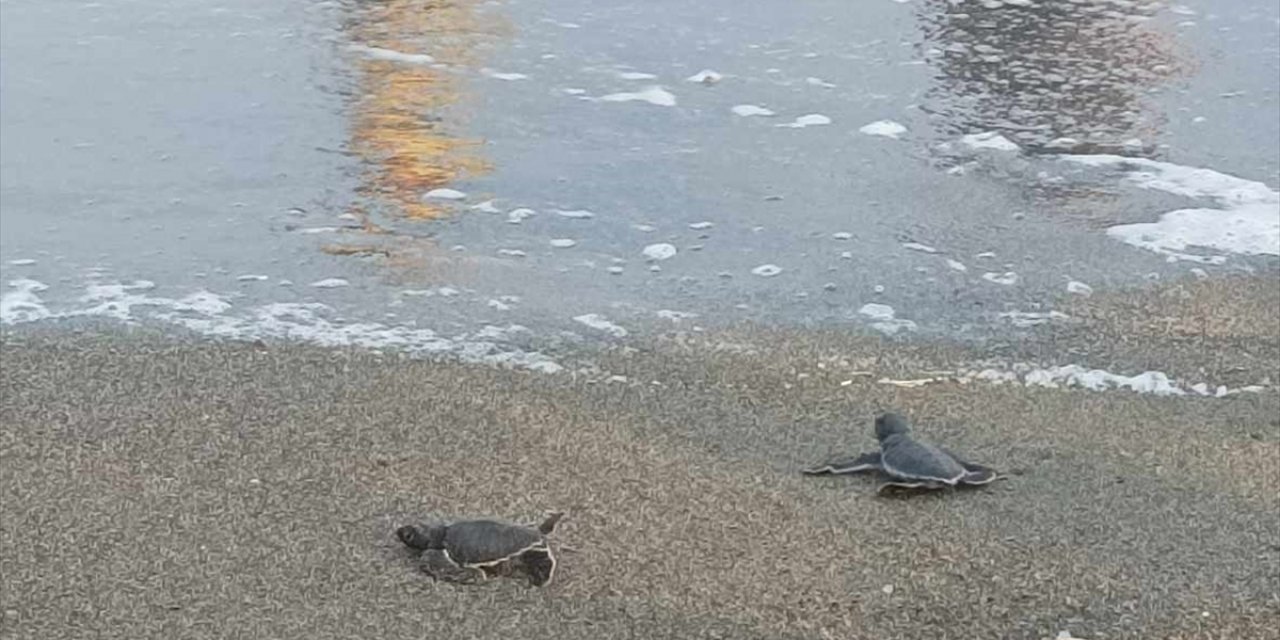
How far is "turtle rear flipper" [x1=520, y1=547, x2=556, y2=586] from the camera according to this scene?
10.4 feet

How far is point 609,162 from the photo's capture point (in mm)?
5832

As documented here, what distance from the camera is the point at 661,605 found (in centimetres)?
314

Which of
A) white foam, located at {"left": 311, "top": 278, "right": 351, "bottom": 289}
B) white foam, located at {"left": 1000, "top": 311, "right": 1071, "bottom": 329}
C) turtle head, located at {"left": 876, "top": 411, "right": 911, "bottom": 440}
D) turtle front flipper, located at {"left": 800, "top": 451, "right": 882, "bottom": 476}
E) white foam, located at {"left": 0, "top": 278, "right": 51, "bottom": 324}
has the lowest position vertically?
white foam, located at {"left": 1000, "top": 311, "right": 1071, "bottom": 329}

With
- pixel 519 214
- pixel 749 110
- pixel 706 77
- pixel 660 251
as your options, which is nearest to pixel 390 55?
Result: pixel 706 77

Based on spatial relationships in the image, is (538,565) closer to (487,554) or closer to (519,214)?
(487,554)

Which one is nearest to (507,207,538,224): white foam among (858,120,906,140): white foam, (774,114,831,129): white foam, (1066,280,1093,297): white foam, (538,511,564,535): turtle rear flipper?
(774,114,831,129): white foam

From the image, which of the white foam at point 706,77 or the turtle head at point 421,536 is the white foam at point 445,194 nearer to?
the white foam at point 706,77

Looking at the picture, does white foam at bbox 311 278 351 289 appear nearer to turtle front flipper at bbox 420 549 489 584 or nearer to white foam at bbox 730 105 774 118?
turtle front flipper at bbox 420 549 489 584

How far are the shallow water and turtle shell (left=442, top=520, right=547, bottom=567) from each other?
48.4 inches

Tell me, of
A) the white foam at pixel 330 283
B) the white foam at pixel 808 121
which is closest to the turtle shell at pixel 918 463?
the white foam at pixel 330 283

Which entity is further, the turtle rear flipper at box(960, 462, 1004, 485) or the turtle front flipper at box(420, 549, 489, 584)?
the turtle rear flipper at box(960, 462, 1004, 485)

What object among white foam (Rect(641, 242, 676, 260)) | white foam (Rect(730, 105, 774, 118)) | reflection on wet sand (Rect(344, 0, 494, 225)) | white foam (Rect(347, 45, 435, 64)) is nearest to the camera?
white foam (Rect(641, 242, 676, 260))

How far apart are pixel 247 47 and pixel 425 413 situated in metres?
3.42

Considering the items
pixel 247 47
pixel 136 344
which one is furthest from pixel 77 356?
pixel 247 47
